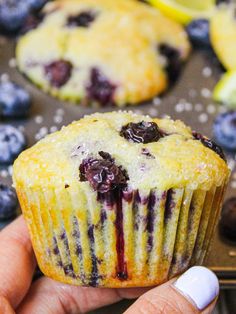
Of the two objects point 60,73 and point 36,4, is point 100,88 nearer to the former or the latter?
point 60,73

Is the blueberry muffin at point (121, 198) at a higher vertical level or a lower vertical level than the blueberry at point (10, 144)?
higher

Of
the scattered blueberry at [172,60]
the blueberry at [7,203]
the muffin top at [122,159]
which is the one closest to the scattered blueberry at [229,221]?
the muffin top at [122,159]

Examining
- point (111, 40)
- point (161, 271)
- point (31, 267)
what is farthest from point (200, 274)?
point (111, 40)

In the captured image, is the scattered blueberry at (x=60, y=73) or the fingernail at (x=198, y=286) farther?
the scattered blueberry at (x=60, y=73)

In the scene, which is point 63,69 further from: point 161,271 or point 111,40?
point 161,271

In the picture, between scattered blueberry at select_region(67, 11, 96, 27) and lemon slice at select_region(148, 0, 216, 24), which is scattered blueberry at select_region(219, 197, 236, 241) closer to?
scattered blueberry at select_region(67, 11, 96, 27)

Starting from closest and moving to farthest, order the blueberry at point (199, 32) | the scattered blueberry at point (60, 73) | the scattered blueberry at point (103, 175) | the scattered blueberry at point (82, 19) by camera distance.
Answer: the scattered blueberry at point (103, 175), the scattered blueberry at point (60, 73), the scattered blueberry at point (82, 19), the blueberry at point (199, 32)

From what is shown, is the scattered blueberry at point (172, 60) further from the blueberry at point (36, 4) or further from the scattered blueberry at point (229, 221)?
the scattered blueberry at point (229, 221)

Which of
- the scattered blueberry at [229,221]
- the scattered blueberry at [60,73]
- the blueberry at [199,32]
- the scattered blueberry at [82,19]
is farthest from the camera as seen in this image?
the blueberry at [199,32]
